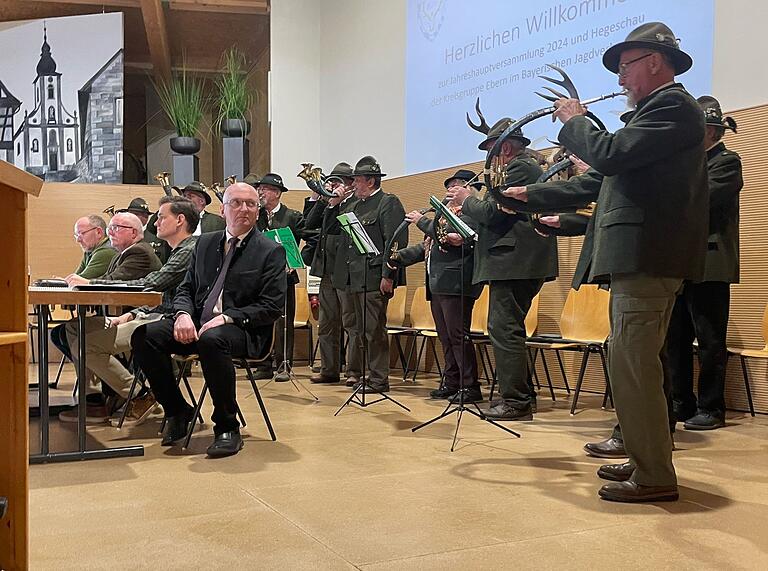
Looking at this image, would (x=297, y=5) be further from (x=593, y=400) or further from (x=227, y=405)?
(x=227, y=405)

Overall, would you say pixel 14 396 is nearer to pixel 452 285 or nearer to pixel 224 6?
pixel 452 285

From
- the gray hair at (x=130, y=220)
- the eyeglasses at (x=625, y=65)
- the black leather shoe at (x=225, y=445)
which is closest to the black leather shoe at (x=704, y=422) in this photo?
the eyeglasses at (x=625, y=65)

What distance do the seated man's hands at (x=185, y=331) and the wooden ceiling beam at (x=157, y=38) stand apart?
676 cm

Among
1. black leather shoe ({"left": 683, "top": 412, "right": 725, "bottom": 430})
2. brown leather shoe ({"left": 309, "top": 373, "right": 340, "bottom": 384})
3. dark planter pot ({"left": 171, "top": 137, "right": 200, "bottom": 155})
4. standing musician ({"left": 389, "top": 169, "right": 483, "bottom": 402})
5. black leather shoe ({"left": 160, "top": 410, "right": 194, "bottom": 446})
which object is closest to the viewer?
black leather shoe ({"left": 160, "top": 410, "right": 194, "bottom": 446})

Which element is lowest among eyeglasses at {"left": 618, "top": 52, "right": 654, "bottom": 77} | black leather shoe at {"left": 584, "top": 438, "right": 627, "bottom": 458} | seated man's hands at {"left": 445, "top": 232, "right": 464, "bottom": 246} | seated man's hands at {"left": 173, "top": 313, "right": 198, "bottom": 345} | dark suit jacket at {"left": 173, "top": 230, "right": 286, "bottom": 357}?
black leather shoe at {"left": 584, "top": 438, "right": 627, "bottom": 458}

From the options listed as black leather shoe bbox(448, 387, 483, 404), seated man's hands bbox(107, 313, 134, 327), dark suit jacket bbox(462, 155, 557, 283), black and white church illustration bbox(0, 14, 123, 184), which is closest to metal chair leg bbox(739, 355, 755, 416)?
dark suit jacket bbox(462, 155, 557, 283)

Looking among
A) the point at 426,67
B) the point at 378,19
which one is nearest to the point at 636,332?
the point at 426,67

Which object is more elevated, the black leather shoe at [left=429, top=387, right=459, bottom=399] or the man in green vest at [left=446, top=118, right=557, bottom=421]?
the man in green vest at [left=446, top=118, right=557, bottom=421]

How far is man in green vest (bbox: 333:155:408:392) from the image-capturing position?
5.96 meters

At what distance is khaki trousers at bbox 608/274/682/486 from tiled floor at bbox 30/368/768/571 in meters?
0.17

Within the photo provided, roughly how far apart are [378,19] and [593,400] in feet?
15.8

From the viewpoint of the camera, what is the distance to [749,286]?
4.98 m

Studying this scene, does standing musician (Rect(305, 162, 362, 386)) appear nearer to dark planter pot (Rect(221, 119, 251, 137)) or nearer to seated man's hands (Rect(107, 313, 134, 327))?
seated man's hands (Rect(107, 313, 134, 327))

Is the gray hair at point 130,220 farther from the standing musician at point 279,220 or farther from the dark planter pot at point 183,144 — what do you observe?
the dark planter pot at point 183,144
